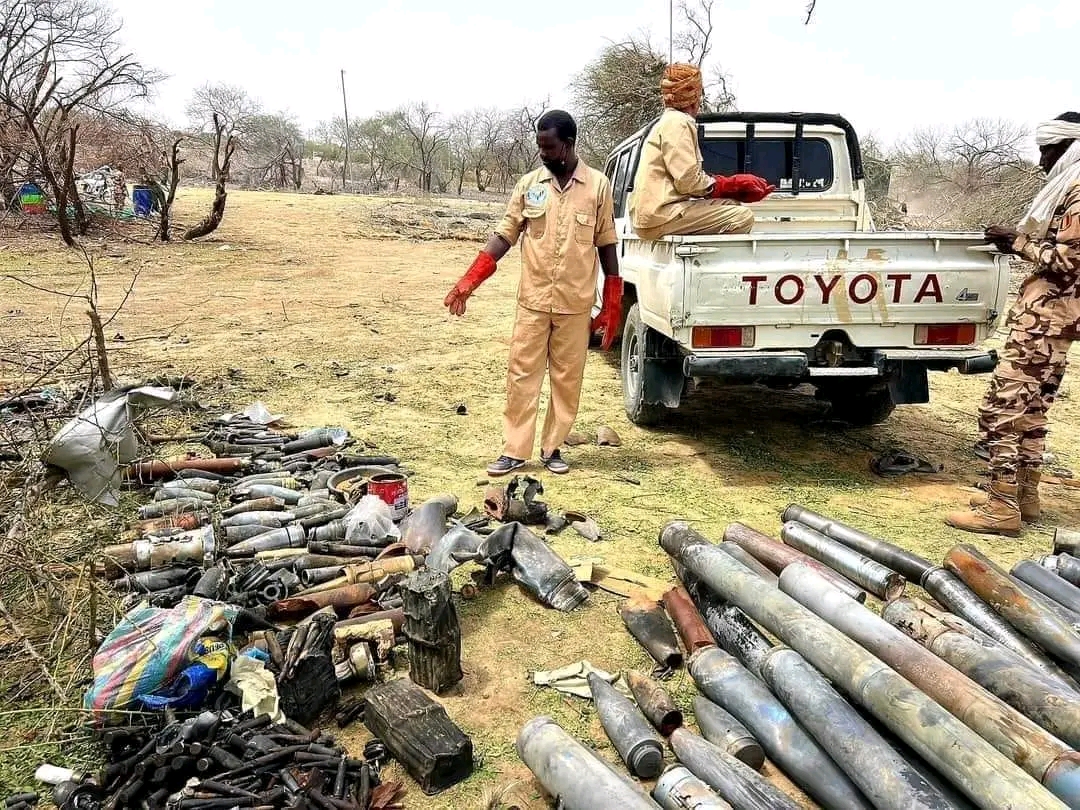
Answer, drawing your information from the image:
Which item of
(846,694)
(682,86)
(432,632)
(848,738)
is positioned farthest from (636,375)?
(848,738)

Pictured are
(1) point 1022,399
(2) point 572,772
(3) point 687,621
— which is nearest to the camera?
(2) point 572,772

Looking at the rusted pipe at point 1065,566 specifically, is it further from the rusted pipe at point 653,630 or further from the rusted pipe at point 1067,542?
the rusted pipe at point 653,630

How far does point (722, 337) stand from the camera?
471cm

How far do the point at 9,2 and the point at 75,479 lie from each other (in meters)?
25.5

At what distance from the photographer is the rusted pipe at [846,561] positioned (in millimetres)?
3219

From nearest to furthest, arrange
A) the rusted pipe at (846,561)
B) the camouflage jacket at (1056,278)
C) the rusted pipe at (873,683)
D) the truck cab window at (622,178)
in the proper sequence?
the rusted pipe at (873,683)
the rusted pipe at (846,561)
the camouflage jacket at (1056,278)
the truck cab window at (622,178)

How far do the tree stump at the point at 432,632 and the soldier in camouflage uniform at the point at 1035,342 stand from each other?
3.02m

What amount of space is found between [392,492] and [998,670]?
9.15ft

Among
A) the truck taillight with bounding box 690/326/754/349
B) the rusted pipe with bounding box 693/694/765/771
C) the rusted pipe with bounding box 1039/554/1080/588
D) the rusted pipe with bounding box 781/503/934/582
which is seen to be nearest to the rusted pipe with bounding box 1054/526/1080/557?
the rusted pipe with bounding box 1039/554/1080/588

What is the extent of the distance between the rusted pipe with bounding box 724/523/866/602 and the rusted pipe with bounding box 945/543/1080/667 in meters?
0.44

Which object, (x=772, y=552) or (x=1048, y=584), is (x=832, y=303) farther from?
(x=1048, y=584)

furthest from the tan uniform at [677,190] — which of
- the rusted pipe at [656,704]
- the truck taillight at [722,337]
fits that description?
the rusted pipe at [656,704]

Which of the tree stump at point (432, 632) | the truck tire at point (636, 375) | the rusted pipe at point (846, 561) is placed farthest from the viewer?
the truck tire at point (636, 375)

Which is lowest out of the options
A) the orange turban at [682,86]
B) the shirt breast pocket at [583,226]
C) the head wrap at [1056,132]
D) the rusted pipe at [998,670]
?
the rusted pipe at [998,670]
